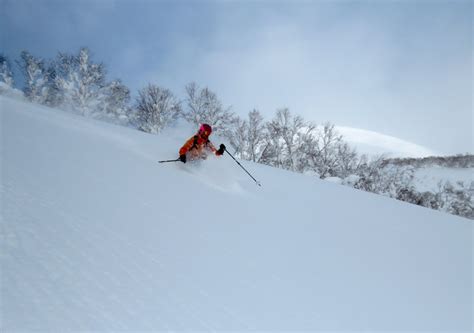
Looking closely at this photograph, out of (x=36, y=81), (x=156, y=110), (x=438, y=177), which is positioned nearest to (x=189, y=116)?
(x=156, y=110)

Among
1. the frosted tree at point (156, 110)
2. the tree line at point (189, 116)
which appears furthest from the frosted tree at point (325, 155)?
the frosted tree at point (156, 110)

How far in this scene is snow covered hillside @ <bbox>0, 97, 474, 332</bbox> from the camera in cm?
116

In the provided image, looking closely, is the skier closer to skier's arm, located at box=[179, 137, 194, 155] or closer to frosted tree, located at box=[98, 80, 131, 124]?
skier's arm, located at box=[179, 137, 194, 155]

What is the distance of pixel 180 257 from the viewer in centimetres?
183

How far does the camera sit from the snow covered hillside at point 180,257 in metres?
1.16

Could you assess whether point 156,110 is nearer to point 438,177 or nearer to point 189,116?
point 189,116

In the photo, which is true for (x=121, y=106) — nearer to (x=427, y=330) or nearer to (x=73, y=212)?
(x=73, y=212)

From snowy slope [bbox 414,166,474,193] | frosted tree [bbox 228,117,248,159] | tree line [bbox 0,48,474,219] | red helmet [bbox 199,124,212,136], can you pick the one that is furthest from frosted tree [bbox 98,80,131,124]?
snowy slope [bbox 414,166,474,193]

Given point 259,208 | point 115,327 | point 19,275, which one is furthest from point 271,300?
point 259,208

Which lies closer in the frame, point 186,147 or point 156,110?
point 186,147

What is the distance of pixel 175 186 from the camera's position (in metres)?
3.69

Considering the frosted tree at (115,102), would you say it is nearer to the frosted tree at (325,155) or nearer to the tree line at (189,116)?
the tree line at (189,116)

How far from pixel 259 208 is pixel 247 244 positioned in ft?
4.82

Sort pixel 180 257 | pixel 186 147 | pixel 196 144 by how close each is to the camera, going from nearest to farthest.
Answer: pixel 180 257
pixel 186 147
pixel 196 144
